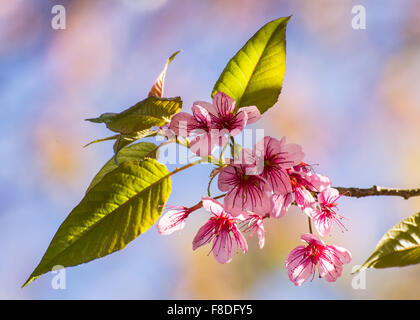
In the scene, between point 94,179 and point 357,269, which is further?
point 94,179

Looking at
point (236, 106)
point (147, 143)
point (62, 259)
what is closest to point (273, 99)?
point (236, 106)

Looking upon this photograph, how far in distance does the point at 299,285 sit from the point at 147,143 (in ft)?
0.82

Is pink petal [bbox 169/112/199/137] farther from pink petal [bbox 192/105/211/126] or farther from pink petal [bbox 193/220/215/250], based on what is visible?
pink petal [bbox 193/220/215/250]

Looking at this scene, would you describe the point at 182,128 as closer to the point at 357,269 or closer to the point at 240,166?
the point at 240,166

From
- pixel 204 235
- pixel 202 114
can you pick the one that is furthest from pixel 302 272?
pixel 202 114

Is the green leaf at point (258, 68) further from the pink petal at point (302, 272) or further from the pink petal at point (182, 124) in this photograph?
the pink petal at point (302, 272)

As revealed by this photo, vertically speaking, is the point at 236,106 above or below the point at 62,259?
above

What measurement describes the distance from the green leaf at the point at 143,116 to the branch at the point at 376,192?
0.73 feet

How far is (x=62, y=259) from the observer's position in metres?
0.38

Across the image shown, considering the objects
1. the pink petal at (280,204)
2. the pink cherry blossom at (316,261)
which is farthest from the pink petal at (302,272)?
the pink petal at (280,204)

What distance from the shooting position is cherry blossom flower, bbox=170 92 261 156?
399 millimetres

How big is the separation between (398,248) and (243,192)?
0.16 meters

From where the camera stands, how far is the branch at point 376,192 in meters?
0.48

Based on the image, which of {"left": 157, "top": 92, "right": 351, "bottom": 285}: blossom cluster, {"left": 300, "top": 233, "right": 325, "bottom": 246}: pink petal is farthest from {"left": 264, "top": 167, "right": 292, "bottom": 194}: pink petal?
{"left": 300, "top": 233, "right": 325, "bottom": 246}: pink petal
